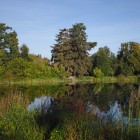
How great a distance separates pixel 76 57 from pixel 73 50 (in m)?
2.28

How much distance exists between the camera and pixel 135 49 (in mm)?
76562

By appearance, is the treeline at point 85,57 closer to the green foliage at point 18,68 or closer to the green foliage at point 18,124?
the green foliage at point 18,68

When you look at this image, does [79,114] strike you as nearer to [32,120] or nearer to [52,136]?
[52,136]

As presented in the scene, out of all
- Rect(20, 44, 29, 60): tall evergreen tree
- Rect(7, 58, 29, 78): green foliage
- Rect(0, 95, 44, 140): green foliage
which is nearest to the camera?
Rect(0, 95, 44, 140): green foliage

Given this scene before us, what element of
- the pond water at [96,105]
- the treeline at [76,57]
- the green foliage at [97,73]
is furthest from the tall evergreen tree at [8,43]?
the pond water at [96,105]

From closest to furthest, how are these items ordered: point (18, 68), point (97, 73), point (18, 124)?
point (18, 124) < point (18, 68) < point (97, 73)

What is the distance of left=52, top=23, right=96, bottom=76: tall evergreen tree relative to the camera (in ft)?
229

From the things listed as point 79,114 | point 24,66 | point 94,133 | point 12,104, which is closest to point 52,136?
point 79,114

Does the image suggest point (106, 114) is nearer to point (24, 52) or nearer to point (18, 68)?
point (18, 68)

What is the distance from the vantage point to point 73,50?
7250 cm

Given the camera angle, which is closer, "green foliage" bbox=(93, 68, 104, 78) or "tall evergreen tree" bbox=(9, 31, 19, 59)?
"tall evergreen tree" bbox=(9, 31, 19, 59)

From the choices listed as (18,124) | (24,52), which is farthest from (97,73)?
(18,124)

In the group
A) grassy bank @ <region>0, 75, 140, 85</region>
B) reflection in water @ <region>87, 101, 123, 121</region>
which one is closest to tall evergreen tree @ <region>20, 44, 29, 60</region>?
grassy bank @ <region>0, 75, 140, 85</region>

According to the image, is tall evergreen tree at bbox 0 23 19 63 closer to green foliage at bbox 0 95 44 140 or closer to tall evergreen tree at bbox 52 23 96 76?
tall evergreen tree at bbox 52 23 96 76
